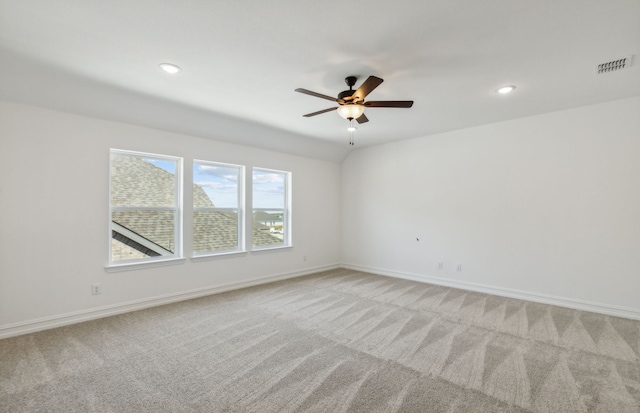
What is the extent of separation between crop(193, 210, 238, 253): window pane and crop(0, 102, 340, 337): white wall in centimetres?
25

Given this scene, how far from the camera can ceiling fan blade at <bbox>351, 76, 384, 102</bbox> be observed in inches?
98.4

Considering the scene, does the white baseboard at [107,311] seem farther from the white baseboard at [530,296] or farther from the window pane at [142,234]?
the white baseboard at [530,296]

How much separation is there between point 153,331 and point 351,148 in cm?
487

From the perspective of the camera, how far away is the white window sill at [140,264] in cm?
371

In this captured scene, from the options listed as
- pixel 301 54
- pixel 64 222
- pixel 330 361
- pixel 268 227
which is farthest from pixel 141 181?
pixel 330 361

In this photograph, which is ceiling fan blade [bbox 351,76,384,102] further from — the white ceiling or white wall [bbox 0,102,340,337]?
white wall [bbox 0,102,340,337]

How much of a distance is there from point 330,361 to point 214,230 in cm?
306

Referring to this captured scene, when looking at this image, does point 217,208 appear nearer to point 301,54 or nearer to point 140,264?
point 140,264

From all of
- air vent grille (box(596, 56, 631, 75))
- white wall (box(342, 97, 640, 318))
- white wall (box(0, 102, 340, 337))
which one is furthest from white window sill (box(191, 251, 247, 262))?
air vent grille (box(596, 56, 631, 75))

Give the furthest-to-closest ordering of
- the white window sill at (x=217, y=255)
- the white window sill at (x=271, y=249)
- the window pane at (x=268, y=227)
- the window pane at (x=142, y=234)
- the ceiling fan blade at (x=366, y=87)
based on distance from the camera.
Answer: the window pane at (x=268, y=227) → the white window sill at (x=271, y=249) → the white window sill at (x=217, y=255) → the window pane at (x=142, y=234) → the ceiling fan blade at (x=366, y=87)

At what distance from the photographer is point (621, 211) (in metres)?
3.71

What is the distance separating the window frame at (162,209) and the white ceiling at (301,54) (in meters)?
0.45

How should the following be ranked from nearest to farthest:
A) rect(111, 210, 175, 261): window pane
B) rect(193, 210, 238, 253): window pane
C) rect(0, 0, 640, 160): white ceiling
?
1. rect(0, 0, 640, 160): white ceiling
2. rect(111, 210, 175, 261): window pane
3. rect(193, 210, 238, 253): window pane

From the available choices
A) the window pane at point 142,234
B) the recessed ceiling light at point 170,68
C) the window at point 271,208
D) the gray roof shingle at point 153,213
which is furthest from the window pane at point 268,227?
the recessed ceiling light at point 170,68
